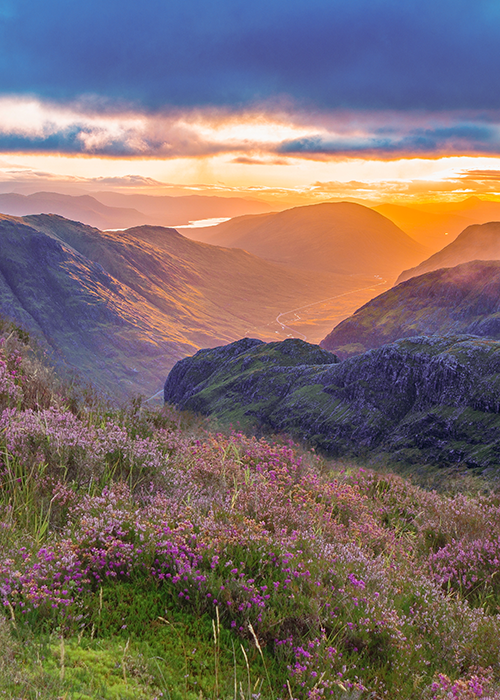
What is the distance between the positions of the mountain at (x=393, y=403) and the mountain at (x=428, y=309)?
6023cm

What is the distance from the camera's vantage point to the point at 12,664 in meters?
2.92

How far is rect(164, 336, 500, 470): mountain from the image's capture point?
2719 centimetres

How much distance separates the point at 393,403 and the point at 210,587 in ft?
102

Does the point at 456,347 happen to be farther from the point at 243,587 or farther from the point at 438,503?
the point at 243,587

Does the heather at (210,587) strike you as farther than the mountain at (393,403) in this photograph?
No

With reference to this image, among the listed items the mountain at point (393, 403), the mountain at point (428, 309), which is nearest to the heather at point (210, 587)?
the mountain at point (393, 403)

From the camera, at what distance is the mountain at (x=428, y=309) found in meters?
108

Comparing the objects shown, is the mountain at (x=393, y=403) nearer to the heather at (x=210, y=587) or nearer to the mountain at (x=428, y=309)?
the heather at (x=210, y=587)

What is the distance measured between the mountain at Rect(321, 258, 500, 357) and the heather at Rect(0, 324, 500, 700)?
301 feet

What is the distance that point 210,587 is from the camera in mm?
3951

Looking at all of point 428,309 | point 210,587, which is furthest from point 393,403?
point 428,309

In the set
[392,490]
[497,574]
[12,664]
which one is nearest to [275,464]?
[392,490]

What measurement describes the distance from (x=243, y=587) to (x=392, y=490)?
617 centimetres

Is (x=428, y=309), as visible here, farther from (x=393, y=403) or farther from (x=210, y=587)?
(x=210, y=587)
